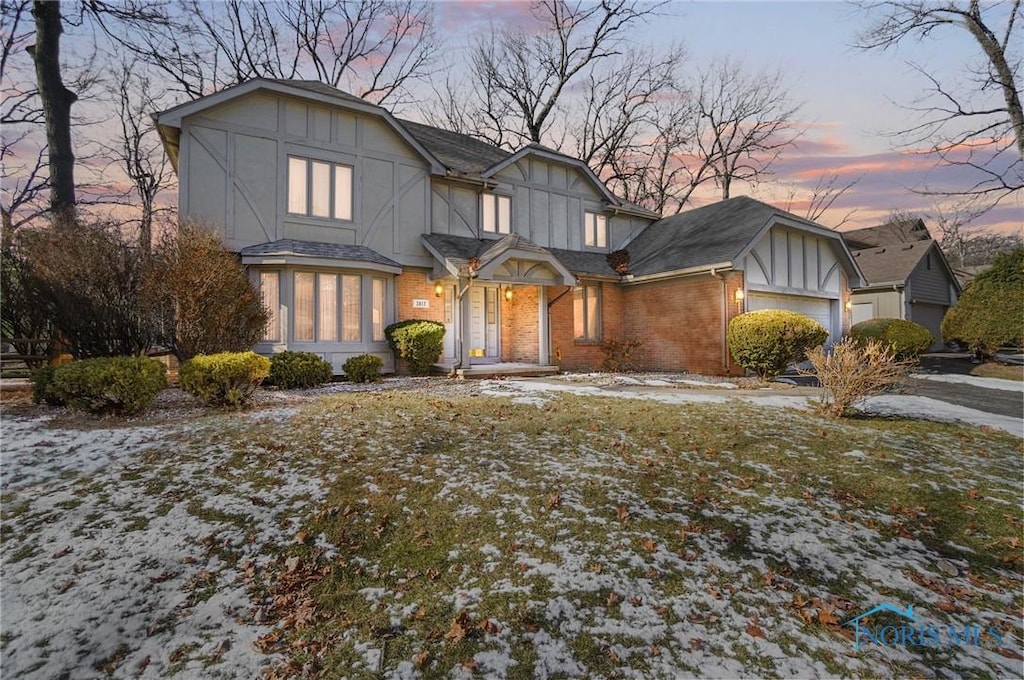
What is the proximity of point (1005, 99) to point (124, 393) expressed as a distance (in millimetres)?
26076

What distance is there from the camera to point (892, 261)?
980 inches

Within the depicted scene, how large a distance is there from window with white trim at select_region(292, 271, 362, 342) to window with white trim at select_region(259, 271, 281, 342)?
393 mm

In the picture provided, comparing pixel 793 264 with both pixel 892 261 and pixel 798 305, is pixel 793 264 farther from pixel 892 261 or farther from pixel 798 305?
pixel 892 261

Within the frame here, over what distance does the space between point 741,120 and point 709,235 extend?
17176mm

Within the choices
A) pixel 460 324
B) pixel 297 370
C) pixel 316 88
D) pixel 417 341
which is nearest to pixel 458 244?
pixel 460 324

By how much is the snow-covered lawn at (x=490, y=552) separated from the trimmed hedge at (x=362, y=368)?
5.07 meters

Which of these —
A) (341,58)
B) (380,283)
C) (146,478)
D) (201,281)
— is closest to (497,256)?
(380,283)

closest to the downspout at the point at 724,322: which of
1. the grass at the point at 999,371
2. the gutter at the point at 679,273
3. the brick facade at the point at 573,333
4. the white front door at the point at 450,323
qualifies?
the gutter at the point at 679,273

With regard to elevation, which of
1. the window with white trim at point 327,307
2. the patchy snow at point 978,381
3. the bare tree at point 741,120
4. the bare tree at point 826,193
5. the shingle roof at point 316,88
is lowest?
the patchy snow at point 978,381

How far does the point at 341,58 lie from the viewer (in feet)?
76.0

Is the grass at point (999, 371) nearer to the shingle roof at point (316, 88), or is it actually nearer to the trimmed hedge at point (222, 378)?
the trimmed hedge at point (222, 378)

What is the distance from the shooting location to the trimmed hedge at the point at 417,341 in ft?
39.7

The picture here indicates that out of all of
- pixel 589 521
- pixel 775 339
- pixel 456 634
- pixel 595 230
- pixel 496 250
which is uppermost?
pixel 595 230

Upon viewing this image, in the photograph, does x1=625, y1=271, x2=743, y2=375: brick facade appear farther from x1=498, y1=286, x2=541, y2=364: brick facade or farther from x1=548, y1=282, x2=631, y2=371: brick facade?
x1=498, y1=286, x2=541, y2=364: brick facade
